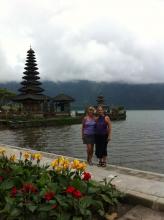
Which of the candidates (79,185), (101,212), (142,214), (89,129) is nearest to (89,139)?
(89,129)

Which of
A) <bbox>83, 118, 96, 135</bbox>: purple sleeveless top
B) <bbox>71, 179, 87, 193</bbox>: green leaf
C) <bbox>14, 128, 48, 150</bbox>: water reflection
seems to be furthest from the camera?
<bbox>14, 128, 48, 150</bbox>: water reflection

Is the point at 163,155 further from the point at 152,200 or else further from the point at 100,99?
the point at 100,99

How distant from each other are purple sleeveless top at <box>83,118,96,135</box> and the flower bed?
151 inches

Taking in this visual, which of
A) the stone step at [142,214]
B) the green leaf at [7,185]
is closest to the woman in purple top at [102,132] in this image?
the stone step at [142,214]

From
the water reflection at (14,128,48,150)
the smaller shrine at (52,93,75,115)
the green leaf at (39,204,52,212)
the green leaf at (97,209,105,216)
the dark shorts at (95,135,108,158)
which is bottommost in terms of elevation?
the water reflection at (14,128,48,150)

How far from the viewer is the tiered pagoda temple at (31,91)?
6094cm

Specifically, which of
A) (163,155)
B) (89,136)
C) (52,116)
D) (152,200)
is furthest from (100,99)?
(152,200)

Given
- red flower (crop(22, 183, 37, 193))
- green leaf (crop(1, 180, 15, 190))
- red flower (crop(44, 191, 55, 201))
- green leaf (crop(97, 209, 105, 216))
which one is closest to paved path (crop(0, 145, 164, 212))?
green leaf (crop(97, 209, 105, 216))

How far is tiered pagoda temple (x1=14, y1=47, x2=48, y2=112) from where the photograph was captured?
200 feet

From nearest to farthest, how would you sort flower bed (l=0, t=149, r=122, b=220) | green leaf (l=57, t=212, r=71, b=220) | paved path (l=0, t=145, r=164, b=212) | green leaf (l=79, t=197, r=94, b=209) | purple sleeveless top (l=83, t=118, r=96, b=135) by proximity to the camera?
green leaf (l=57, t=212, r=71, b=220) → flower bed (l=0, t=149, r=122, b=220) → green leaf (l=79, t=197, r=94, b=209) → paved path (l=0, t=145, r=164, b=212) → purple sleeveless top (l=83, t=118, r=96, b=135)

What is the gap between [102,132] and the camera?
34.4 feet

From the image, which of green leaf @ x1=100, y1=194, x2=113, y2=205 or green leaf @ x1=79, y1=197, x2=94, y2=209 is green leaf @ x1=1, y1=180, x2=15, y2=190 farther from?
green leaf @ x1=100, y1=194, x2=113, y2=205

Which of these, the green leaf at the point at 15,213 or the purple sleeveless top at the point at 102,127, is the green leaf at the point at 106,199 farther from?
the purple sleeveless top at the point at 102,127

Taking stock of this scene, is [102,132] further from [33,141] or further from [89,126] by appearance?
[33,141]
